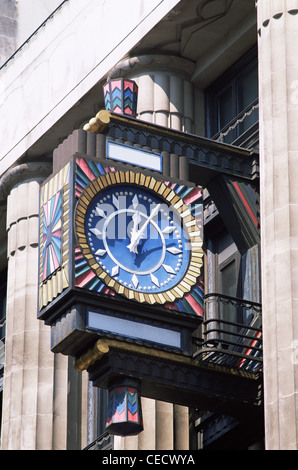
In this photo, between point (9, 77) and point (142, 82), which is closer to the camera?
point (142, 82)

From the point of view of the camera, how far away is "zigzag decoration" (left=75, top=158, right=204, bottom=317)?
25.2 metres

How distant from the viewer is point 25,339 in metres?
34.1

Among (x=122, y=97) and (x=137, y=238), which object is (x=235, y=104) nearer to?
(x=122, y=97)

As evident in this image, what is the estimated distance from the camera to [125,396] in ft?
81.2

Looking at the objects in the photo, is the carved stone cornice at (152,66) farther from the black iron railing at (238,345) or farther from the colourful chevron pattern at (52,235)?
the colourful chevron pattern at (52,235)

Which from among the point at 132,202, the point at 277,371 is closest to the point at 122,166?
the point at 132,202

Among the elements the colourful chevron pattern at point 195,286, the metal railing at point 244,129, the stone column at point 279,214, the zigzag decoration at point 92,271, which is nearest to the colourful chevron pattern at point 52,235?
the zigzag decoration at point 92,271

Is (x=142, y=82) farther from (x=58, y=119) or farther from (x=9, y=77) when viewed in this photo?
(x=9, y=77)

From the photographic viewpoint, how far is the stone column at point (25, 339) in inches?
1300

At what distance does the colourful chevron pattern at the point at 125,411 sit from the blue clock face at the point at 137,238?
1683 mm

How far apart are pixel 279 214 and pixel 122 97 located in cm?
480

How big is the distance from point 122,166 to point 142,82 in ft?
20.5

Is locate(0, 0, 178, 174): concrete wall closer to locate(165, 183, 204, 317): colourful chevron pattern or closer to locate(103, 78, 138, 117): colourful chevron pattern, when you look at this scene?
locate(103, 78, 138, 117): colourful chevron pattern

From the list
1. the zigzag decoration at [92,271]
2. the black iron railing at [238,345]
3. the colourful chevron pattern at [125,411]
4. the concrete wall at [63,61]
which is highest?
the concrete wall at [63,61]
